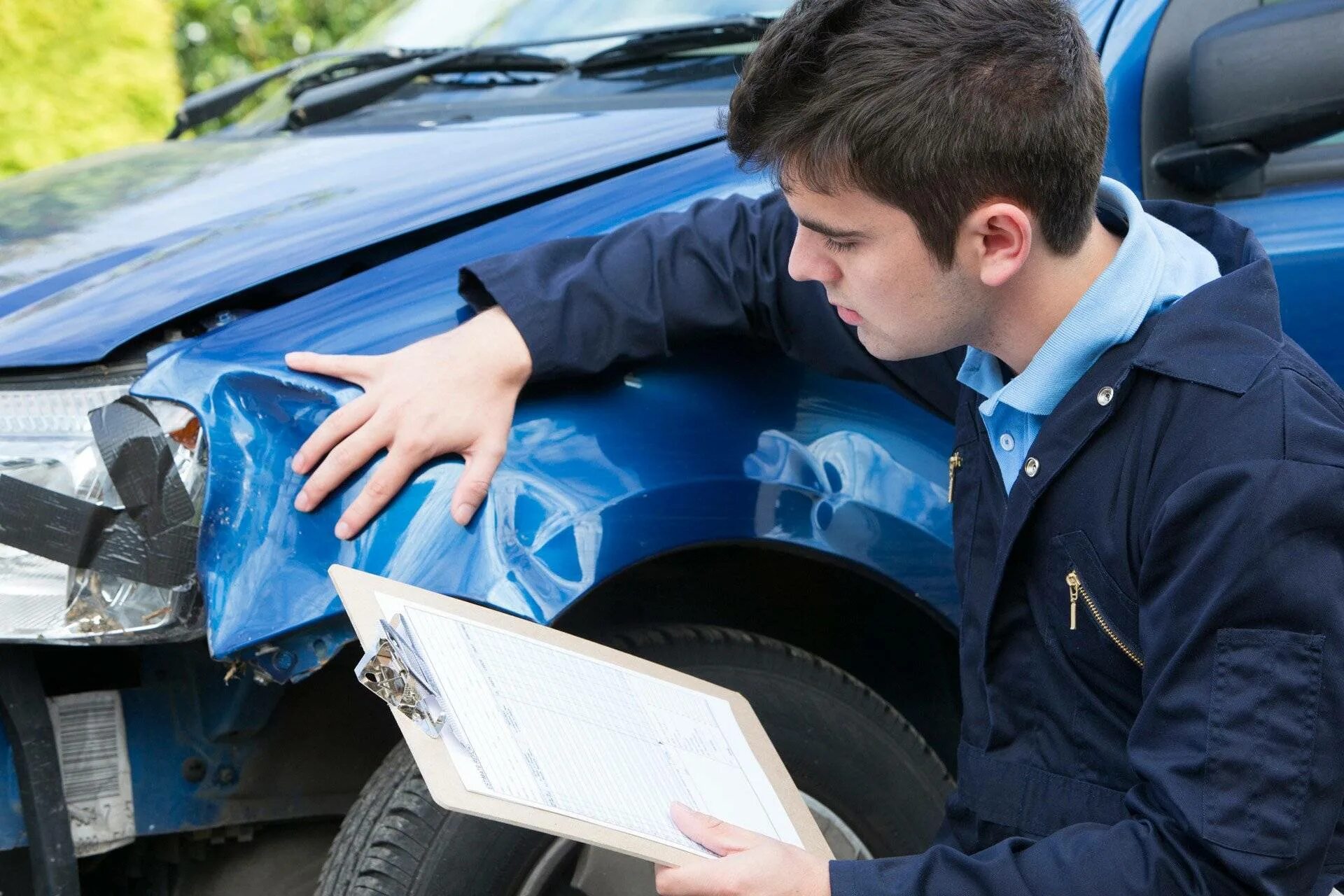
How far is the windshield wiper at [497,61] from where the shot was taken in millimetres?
2244

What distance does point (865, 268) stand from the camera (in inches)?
55.9

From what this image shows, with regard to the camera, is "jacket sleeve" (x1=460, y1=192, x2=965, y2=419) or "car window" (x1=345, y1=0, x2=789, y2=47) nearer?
"jacket sleeve" (x1=460, y1=192, x2=965, y2=419)

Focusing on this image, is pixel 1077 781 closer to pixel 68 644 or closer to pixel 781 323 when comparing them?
pixel 781 323

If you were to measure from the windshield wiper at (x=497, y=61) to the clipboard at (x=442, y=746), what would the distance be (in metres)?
1.14

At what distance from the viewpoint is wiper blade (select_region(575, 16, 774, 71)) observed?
2225 millimetres

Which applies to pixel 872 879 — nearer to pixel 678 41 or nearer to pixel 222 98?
pixel 678 41

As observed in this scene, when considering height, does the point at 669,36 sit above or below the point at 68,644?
above

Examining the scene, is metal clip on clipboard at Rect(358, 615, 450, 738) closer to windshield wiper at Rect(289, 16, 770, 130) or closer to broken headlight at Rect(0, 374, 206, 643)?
broken headlight at Rect(0, 374, 206, 643)

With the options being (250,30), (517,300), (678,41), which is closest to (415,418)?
(517,300)

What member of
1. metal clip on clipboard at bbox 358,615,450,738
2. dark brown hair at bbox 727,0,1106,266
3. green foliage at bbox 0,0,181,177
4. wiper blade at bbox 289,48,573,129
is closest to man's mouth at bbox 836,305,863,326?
dark brown hair at bbox 727,0,1106,266

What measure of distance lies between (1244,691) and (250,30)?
991 centimetres

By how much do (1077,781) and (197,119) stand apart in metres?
2.20

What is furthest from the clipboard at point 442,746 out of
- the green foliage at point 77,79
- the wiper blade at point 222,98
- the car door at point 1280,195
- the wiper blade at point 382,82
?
the green foliage at point 77,79

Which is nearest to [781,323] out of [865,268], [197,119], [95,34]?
[865,268]
